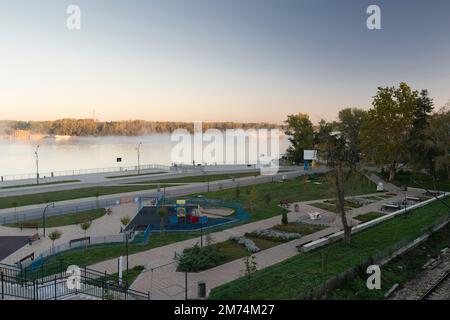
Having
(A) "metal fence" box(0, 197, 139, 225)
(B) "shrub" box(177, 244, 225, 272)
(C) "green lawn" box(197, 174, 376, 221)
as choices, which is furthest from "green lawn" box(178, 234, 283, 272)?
(A) "metal fence" box(0, 197, 139, 225)

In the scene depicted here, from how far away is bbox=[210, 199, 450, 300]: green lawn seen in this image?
597 inches

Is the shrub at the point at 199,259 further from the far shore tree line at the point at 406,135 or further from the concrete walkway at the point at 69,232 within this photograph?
the far shore tree line at the point at 406,135

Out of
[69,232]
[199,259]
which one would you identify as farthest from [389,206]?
[69,232]

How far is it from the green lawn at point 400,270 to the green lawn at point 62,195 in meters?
27.0

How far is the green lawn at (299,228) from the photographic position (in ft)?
84.6

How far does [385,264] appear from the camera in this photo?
65.7 ft

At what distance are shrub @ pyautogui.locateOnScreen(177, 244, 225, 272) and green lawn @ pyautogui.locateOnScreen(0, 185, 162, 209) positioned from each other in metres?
20.3

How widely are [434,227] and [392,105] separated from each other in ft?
92.5

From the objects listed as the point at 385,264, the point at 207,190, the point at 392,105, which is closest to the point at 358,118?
the point at 392,105

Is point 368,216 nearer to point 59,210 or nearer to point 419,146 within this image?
point 419,146

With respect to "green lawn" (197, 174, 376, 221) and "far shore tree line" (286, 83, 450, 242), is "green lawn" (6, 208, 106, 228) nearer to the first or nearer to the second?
"green lawn" (197, 174, 376, 221)

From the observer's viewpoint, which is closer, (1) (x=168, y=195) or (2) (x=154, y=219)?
(2) (x=154, y=219)

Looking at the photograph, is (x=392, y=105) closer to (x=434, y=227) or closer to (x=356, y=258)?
(x=434, y=227)
